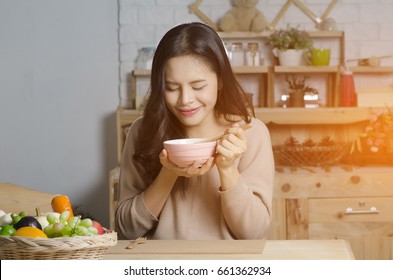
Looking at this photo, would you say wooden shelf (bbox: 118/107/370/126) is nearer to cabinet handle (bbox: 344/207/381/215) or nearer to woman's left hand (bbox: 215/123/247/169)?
cabinet handle (bbox: 344/207/381/215)

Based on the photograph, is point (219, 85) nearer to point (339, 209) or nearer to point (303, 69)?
point (339, 209)

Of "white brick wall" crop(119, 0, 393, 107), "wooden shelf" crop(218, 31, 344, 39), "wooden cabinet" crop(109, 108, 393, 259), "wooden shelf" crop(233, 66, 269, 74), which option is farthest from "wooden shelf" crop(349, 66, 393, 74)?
"wooden cabinet" crop(109, 108, 393, 259)

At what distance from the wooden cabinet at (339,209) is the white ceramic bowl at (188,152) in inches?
55.4

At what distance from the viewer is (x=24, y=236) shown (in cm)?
110

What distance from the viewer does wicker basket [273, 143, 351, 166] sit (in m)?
2.89

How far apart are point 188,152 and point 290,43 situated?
195 cm

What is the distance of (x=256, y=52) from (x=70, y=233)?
7.35 feet

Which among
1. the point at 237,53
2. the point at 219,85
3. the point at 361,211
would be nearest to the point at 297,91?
the point at 237,53

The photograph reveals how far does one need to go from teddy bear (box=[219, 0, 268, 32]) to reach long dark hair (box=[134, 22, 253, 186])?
1686 mm

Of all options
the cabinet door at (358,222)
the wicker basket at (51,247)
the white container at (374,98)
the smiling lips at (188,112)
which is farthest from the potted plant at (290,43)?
the wicker basket at (51,247)

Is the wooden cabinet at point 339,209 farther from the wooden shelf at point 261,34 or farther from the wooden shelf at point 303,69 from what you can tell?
the wooden shelf at point 261,34

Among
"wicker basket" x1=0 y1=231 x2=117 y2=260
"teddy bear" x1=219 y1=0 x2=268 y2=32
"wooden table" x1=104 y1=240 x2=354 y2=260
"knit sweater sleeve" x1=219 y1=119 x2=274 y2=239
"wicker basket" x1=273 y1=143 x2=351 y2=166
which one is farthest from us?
"teddy bear" x1=219 y1=0 x2=268 y2=32

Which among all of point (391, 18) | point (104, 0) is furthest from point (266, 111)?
point (104, 0)

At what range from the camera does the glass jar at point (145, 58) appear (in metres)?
3.27
